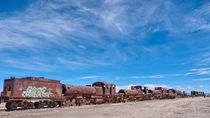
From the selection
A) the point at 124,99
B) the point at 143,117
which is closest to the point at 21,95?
the point at 143,117

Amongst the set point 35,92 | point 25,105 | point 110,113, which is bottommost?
point 110,113

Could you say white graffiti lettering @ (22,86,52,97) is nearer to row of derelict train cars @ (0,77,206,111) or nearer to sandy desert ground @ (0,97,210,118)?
row of derelict train cars @ (0,77,206,111)

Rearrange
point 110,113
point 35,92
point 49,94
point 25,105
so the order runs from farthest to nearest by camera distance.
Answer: point 49,94
point 35,92
point 25,105
point 110,113

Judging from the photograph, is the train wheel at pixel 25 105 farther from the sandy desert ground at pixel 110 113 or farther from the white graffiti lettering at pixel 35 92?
the sandy desert ground at pixel 110 113

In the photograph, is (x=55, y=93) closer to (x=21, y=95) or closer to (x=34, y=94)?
(x=34, y=94)

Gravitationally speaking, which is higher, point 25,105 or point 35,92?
point 35,92

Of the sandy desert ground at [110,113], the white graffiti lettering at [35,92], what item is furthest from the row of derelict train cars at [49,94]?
the sandy desert ground at [110,113]

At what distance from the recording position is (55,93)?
62.0 feet

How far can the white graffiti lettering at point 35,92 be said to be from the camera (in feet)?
53.2

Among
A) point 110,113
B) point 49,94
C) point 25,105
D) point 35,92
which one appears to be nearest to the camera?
point 110,113

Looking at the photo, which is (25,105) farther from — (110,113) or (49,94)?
(110,113)

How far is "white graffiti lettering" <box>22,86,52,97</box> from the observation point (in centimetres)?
1621

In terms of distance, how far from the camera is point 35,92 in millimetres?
16875

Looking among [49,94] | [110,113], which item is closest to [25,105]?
[49,94]
